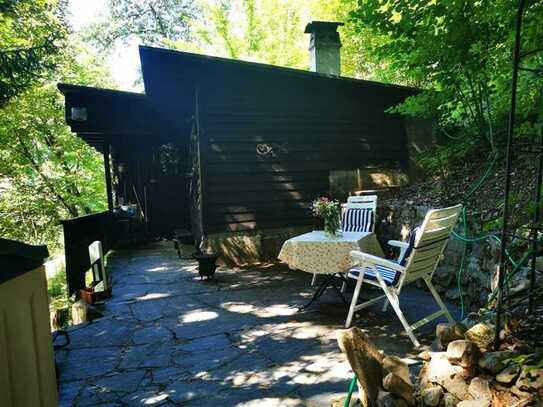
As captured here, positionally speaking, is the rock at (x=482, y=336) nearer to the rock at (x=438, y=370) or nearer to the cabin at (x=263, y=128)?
the rock at (x=438, y=370)

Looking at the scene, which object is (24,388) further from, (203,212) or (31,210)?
(31,210)

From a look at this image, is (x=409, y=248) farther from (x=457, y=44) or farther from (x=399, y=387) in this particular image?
(x=457, y=44)

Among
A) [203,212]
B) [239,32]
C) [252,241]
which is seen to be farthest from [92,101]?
[239,32]

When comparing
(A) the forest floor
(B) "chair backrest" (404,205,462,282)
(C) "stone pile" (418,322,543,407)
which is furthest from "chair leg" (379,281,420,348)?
(A) the forest floor

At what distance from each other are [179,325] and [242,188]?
3396mm

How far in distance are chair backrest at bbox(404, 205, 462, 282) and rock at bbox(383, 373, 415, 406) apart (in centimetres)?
128

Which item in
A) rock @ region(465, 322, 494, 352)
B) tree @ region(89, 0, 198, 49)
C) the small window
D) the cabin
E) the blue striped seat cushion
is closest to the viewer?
rock @ region(465, 322, 494, 352)

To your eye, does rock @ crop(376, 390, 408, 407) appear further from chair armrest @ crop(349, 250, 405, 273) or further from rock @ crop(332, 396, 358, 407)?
chair armrest @ crop(349, 250, 405, 273)

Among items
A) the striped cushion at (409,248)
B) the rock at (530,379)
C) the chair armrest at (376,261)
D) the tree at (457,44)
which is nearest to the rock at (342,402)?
the rock at (530,379)

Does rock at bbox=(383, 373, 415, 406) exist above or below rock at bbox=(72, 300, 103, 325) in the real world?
above

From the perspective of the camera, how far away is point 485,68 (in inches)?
186

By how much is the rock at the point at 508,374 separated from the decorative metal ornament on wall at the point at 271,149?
5542mm

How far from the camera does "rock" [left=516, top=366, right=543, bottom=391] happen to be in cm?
162

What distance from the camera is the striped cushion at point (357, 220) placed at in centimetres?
503
